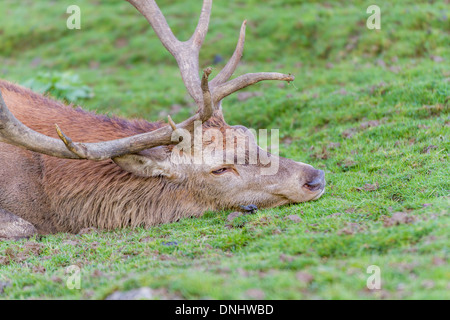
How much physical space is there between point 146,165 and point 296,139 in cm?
Answer: 360

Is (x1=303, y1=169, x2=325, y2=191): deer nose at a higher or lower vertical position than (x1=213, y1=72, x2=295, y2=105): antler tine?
lower

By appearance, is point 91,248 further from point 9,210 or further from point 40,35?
point 40,35

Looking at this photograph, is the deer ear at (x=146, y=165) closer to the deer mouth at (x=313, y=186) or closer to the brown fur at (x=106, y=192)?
the brown fur at (x=106, y=192)

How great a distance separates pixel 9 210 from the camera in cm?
681

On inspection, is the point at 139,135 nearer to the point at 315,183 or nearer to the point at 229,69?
the point at 229,69

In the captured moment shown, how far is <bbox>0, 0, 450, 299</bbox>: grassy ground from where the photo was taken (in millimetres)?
4504

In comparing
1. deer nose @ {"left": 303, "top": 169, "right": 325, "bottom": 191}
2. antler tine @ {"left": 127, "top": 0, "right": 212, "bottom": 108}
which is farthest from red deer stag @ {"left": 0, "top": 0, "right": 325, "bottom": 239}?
antler tine @ {"left": 127, "top": 0, "right": 212, "bottom": 108}

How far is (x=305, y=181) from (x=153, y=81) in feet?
27.0

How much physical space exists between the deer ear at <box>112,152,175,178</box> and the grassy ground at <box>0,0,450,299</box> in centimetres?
64

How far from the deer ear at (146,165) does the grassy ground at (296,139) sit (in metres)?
0.64

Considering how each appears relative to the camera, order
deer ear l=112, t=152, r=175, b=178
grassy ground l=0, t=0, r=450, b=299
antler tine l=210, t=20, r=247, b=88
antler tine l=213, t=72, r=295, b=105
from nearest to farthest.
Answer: grassy ground l=0, t=0, r=450, b=299, antler tine l=213, t=72, r=295, b=105, deer ear l=112, t=152, r=175, b=178, antler tine l=210, t=20, r=247, b=88

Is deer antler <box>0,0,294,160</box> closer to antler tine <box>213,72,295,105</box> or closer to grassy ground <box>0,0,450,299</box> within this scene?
antler tine <box>213,72,295,105</box>

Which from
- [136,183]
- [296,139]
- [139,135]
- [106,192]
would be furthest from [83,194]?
[296,139]

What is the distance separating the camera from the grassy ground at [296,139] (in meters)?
4.50
